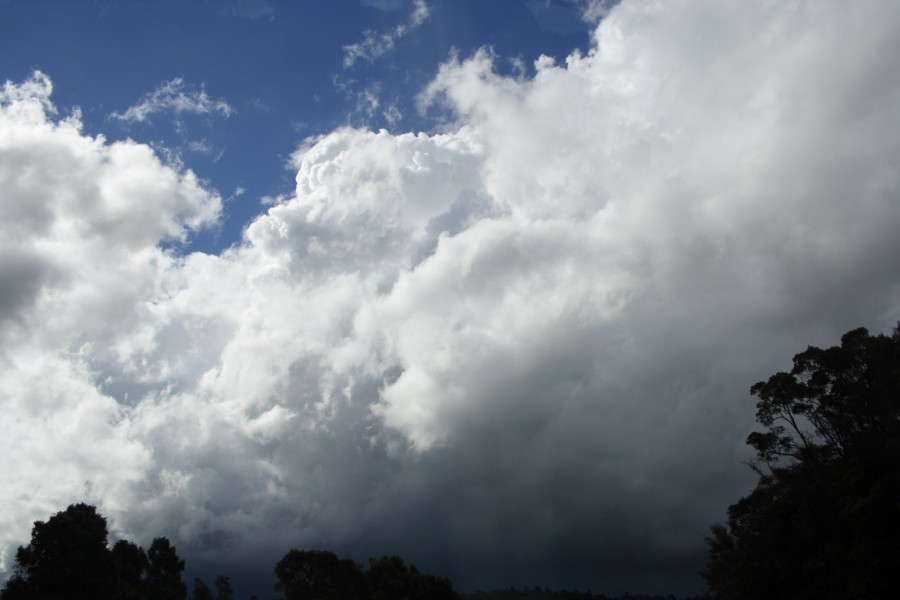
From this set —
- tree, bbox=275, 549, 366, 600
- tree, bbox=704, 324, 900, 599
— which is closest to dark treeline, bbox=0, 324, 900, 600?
tree, bbox=704, 324, 900, 599

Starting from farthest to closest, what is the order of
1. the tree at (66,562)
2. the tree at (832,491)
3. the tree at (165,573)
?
1. the tree at (165,573)
2. the tree at (66,562)
3. the tree at (832,491)

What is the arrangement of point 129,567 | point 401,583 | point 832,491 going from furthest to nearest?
point 401,583, point 129,567, point 832,491

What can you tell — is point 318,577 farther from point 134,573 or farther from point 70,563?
point 70,563

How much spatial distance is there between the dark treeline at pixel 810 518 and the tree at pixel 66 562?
0.28ft

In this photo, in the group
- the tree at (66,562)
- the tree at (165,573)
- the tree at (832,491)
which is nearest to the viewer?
the tree at (832,491)

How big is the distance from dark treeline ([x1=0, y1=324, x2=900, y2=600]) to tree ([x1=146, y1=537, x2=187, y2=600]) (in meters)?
12.7

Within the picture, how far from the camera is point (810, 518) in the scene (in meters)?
50.5

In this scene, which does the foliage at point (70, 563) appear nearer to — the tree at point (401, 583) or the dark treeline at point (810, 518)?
the dark treeline at point (810, 518)

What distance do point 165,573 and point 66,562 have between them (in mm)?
29576

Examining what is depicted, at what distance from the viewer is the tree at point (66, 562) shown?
182 ft

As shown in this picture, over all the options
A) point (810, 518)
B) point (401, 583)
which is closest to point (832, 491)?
point (810, 518)

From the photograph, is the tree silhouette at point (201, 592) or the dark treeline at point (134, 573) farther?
the tree silhouette at point (201, 592)

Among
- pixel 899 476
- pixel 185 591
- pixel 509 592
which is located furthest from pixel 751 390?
pixel 509 592

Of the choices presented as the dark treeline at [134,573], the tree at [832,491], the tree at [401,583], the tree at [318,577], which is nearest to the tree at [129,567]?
the dark treeline at [134,573]
